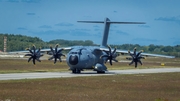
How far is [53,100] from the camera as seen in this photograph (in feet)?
77.7

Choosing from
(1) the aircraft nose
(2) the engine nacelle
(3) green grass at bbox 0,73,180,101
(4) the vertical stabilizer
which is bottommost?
(3) green grass at bbox 0,73,180,101

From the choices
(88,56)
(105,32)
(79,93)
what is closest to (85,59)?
(88,56)

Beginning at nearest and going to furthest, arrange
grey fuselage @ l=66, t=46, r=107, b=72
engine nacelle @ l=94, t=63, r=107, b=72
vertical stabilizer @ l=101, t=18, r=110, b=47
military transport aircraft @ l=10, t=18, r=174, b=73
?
grey fuselage @ l=66, t=46, r=107, b=72, military transport aircraft @ l=10, t=18, r=174, b=73, engine nacelle @ l=94, t=63, r=107, b=72, vertical stabilizer @ l=101, t=18, r=110, b=47

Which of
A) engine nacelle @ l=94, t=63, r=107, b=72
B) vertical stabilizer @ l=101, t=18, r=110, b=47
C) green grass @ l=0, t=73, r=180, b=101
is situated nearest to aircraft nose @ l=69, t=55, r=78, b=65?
engine nacelle @ l=94, t=63, r=107, b=72

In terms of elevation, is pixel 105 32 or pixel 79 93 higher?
pixel 105 32

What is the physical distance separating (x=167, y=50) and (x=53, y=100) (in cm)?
17786

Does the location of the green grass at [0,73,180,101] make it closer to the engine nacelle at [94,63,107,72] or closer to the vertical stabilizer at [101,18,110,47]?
the engine nacelle at [94,63,107,72]

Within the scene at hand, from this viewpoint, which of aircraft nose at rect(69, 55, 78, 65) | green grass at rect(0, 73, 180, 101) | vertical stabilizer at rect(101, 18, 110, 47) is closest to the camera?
green grass at rect(0, 73, 180, 101)

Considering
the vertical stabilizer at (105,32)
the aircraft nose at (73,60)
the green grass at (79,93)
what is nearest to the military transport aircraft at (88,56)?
the aircraft nose at (73,60)

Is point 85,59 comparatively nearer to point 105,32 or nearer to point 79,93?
point 105,32

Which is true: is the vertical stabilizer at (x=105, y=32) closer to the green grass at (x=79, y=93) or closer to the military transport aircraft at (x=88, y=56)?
the military transport aircraft at (x=88, y=56)

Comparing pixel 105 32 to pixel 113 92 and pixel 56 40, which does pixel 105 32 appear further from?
pixel 56 40

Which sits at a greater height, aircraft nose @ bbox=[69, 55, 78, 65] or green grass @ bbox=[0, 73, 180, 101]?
aircraft nose @ bbox=[69, 55, 78, 65]

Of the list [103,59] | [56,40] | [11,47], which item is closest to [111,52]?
[103,59]
